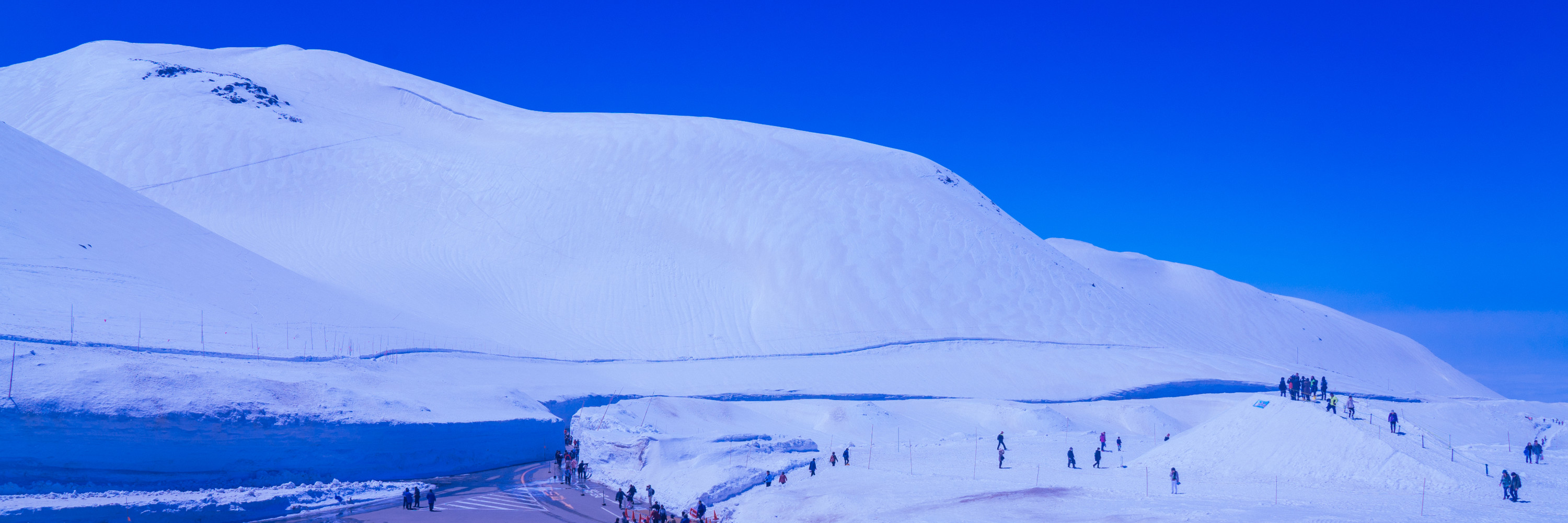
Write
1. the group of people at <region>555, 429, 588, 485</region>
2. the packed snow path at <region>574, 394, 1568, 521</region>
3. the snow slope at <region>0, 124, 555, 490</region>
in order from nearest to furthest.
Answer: the packed snow path at <region>574, 394, 1568, 521</region>
the snow slope at <region>0, 124, 555, 490</region>
the group of people at <region>555, 429, 588, 485</region>

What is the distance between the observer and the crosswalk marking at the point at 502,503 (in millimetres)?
20281

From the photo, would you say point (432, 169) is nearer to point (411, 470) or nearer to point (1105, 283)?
point (411, 470)

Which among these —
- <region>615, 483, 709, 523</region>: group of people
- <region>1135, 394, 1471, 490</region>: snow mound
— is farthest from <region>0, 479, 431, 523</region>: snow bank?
<region>1135, 394, 1471, 490</region>: snow mound

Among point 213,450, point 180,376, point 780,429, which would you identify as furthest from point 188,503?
point 780,429

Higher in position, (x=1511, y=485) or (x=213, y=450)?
(x=1511, y=485)

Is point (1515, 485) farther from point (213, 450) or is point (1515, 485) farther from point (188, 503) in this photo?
point (213, 450)

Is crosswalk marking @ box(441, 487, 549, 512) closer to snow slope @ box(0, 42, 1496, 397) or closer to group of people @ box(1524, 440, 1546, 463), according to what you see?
snow slope @ box(0, 42, 1496, 397)

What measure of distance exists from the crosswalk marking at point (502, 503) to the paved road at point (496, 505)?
0.01m

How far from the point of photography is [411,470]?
24.2 m

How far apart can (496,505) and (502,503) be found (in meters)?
0.35

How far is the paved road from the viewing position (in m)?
19.0

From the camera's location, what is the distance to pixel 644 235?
5259 centimetres

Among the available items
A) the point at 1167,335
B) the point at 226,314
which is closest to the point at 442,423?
the point at 226,314

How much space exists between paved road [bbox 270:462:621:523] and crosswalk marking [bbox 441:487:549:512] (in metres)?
0.01
